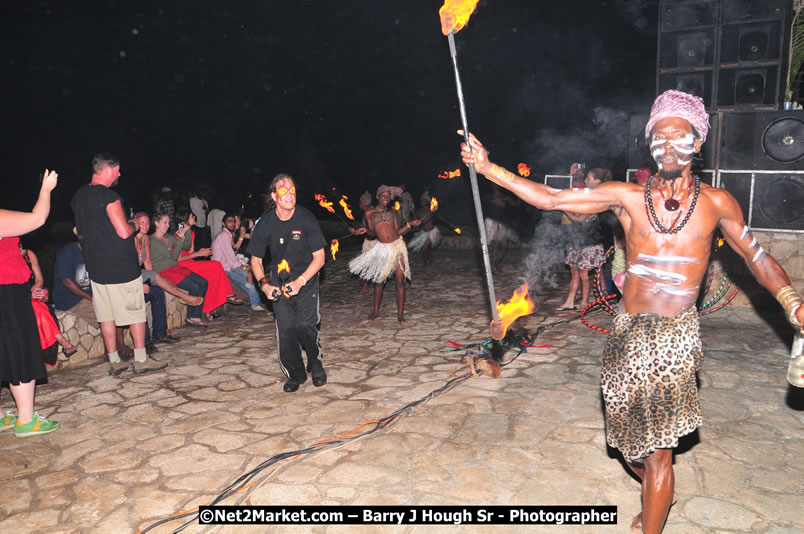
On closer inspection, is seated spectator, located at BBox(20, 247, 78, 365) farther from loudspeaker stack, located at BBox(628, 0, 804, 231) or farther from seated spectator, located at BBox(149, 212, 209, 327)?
loudspeaker stack, located at BBox(628, 0, 804, 231)

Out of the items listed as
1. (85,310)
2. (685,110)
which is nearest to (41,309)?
(85,310)

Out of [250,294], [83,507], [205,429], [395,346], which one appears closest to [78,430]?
[205,429]

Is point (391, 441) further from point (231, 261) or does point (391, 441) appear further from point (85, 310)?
point (231, 261)

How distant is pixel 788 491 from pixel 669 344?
1.65 metres

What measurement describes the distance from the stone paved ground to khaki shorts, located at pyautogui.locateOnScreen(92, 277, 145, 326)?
2.21ft

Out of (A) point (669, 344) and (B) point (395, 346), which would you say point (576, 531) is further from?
(B) point (395, 346)

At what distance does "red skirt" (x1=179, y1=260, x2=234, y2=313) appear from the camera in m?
8.57

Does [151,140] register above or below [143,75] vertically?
below

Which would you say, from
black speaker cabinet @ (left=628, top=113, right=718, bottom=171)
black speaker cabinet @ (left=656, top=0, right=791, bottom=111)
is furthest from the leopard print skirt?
black speaker cabinet @ (left=656, top=0, right=791, bottom=111)

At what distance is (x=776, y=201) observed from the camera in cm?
846

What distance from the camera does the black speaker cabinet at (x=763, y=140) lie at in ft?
27.0

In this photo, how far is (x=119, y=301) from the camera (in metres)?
6.02

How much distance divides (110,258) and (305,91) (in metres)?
17.2

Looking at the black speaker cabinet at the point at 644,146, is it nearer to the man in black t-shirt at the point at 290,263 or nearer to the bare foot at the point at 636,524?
the man in black t-shirt at the point at 290,263
